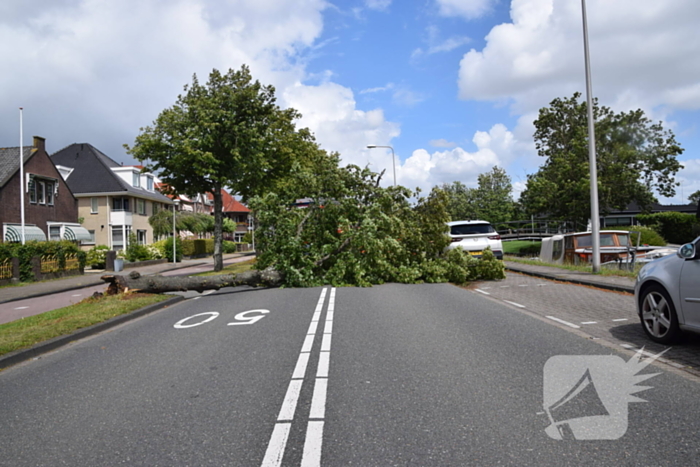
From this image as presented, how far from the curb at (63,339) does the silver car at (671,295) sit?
8029 millimetres

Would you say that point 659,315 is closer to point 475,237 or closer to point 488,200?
point 475,237

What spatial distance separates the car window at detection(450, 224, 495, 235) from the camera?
2020 cm

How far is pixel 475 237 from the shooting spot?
19.9 meters

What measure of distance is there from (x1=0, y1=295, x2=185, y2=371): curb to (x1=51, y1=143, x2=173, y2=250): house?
129 ft

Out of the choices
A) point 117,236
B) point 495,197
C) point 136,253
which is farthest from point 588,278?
point 495,197

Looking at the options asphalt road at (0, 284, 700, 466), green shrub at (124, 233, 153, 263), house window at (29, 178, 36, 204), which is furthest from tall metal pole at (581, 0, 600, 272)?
house window at (29, 178, 36, 204)

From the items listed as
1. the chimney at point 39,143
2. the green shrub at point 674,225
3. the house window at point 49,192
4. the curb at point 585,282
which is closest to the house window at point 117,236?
the house window at point 49,192

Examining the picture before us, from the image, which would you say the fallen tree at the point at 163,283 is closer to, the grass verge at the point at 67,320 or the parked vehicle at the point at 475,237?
the grass verge at the point at 67,320

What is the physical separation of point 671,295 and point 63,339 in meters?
8.30

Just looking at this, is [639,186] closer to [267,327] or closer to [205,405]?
[267,327]

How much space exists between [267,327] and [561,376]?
4.74m

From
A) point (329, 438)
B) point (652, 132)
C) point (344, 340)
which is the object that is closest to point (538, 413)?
point (329, 438)

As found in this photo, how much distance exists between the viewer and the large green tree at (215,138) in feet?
70.3

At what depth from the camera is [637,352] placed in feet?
21.0
